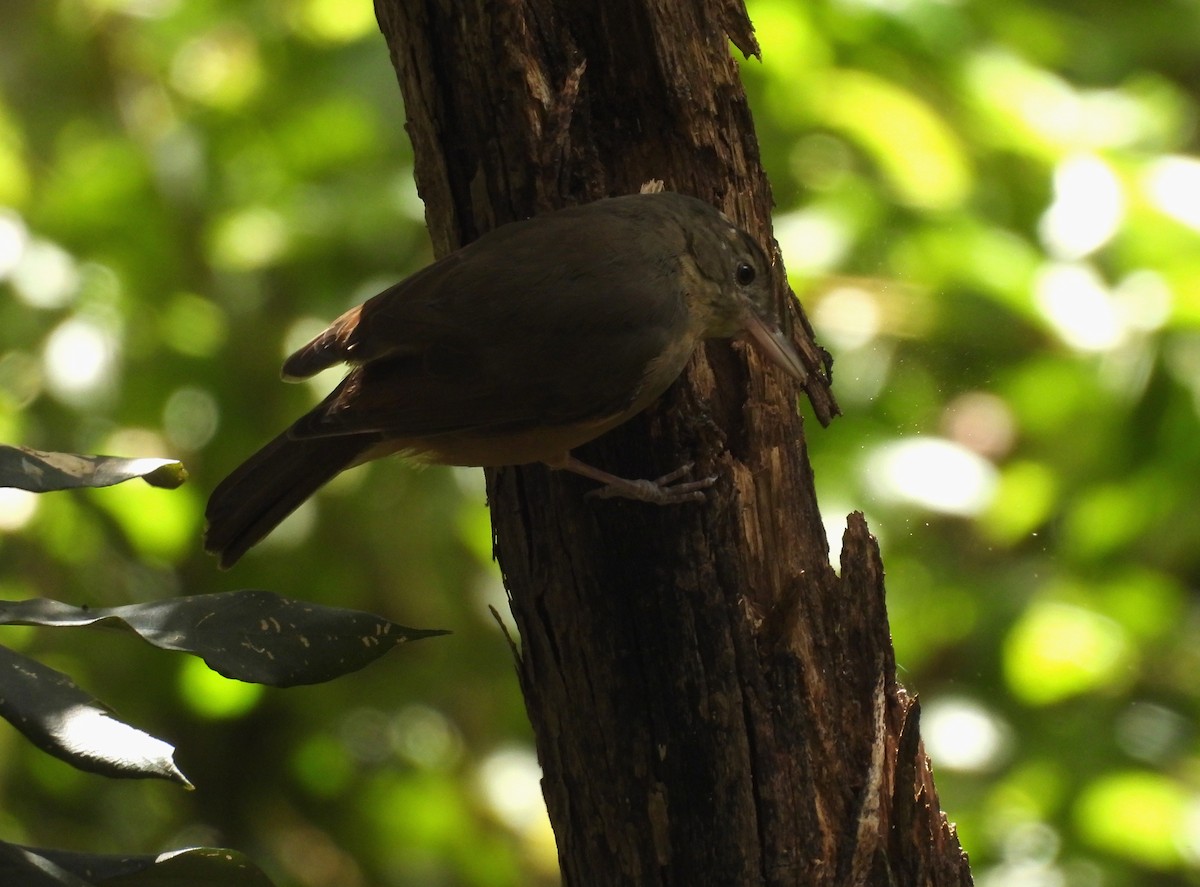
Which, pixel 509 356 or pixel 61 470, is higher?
pixel 509 356

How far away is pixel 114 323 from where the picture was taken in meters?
3.43

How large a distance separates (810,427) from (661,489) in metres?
1.29

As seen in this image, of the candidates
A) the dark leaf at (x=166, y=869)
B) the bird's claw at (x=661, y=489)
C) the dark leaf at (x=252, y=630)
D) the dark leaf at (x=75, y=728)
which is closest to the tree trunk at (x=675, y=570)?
the bird's claw at (x=661, y=489)

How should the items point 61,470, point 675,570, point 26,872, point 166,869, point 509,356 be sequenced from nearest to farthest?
point 26,872 → point 166,869 → point 61,470 → point 675,570 → point 509,356

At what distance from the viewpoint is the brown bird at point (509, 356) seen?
7.64 feet

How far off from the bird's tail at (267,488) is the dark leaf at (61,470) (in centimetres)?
63

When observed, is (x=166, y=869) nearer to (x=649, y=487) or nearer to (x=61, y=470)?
(x=61, y=470)

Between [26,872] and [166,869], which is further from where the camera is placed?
[166,869]

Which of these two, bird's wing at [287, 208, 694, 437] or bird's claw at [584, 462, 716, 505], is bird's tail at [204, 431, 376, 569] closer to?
bird's wing at [287, 208, 694, 437]

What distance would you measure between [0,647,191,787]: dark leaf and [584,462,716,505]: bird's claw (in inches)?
39.0

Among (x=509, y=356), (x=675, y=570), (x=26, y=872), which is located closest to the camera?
(x=26, y=872)

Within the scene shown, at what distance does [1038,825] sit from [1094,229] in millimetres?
1445

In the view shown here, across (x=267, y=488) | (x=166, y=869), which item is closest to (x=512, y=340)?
(x=267, y=488)

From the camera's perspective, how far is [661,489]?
2.20 meters
